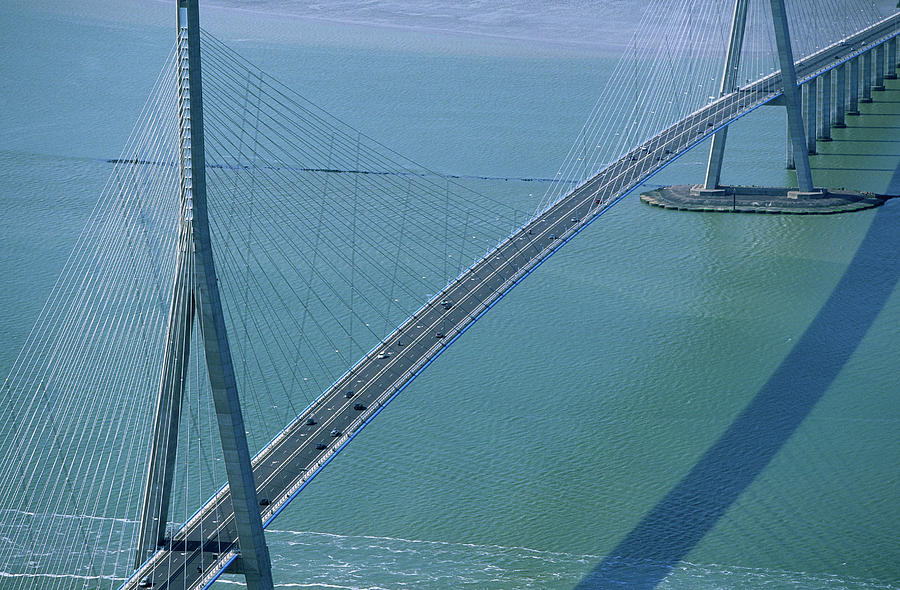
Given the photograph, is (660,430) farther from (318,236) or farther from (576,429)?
(318,236)

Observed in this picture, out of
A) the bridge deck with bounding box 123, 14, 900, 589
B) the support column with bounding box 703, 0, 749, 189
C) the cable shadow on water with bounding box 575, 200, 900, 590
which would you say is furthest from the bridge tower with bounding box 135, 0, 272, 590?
the support column with bounding box 703, 0, 749, 189

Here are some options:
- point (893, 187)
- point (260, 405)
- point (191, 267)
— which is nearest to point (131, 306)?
point (260, 405)

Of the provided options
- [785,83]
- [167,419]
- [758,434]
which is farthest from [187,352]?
[785,83]

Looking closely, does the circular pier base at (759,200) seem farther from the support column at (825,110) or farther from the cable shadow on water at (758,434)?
the support column at (825,110)

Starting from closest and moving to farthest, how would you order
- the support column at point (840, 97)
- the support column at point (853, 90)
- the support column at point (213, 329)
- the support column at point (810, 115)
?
the support column at point (213, 329)
the support column at point (810, 115)
the support column at point (840, 97)
the support column at point (853, 90)

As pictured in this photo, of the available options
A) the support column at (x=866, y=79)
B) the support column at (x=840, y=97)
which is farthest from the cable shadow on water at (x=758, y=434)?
the support column at (x=866, y=79)
